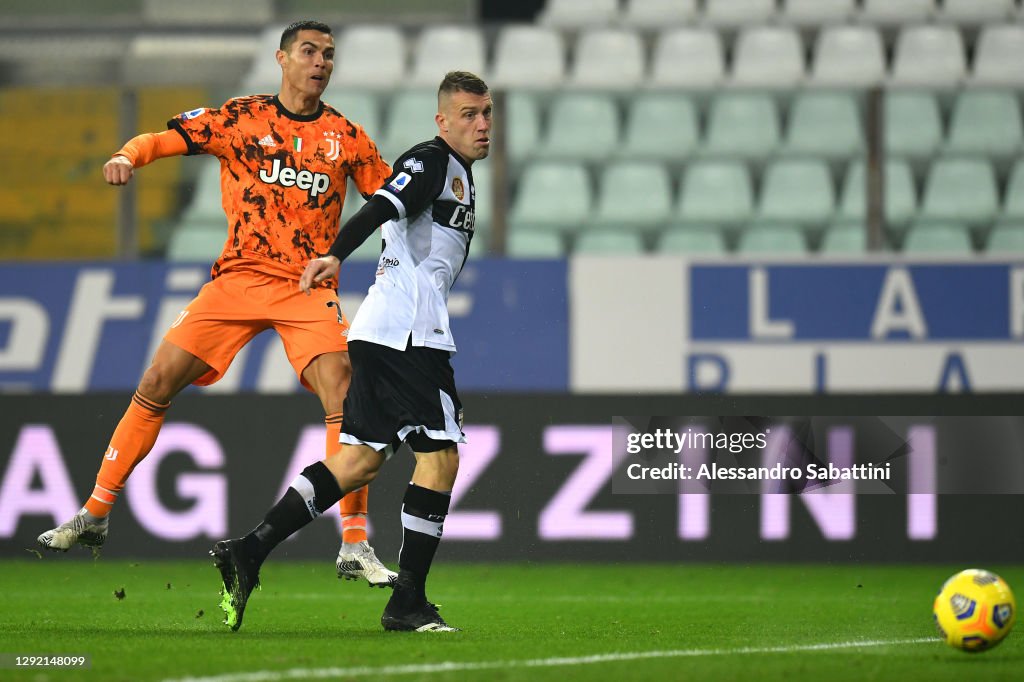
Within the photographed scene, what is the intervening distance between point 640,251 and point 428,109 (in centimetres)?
163

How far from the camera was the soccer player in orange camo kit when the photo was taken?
579cm

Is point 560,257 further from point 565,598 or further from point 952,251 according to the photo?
point 565,598

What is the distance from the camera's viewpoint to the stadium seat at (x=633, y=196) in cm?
995

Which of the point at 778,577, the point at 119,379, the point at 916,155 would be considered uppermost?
the point at 916,155

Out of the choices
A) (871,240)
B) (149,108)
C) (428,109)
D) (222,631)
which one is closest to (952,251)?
(871,240)

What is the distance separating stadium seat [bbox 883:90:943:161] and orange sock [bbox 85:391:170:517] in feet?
18.3

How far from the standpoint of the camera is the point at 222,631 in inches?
211

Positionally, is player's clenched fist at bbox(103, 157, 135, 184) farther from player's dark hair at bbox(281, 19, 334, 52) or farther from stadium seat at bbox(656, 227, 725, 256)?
stadium seat at bbox(656, 227, 725, 256)

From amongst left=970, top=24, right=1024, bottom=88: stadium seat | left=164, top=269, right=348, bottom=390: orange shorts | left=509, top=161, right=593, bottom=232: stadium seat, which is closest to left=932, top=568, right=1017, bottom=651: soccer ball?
left=164, top=269, right=348, bottom=390: orange shorts

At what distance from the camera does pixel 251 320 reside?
585 centimetres

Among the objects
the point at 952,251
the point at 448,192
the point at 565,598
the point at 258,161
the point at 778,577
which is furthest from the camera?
the point at 952,251

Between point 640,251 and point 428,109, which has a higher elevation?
point 428,109

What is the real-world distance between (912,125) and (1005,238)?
0.91 metres

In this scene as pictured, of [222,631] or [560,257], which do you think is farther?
[560,257]
